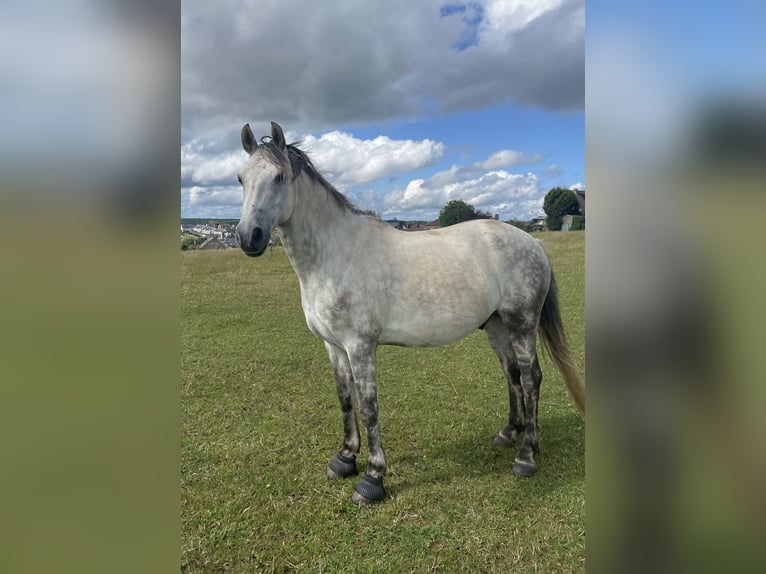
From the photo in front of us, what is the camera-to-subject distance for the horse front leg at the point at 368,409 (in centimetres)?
312

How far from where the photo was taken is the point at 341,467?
3.47 meters

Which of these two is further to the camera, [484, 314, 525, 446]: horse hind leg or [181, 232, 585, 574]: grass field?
[484, 314, 525, 446]: horse hind leg

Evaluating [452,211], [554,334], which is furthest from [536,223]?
[554,334]

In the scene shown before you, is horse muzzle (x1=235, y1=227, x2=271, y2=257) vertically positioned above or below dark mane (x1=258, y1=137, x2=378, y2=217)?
below

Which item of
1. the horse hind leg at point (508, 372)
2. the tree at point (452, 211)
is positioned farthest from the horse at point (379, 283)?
the tree at point (452, 211)

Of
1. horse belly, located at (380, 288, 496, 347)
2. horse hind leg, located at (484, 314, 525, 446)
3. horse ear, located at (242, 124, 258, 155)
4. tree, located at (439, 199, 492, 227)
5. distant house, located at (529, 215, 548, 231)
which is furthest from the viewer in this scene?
distant house, located at (529, 215, 548, 231)

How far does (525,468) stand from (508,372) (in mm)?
836

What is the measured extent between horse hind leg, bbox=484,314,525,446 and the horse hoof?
1.70 feet

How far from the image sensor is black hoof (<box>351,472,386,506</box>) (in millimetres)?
3109

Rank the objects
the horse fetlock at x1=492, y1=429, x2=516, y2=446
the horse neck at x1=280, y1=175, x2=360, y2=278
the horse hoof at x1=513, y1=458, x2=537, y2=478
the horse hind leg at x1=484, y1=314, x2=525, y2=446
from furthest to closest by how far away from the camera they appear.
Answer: the horse fetlock at x1=492, y1=429, x2=516, y2=446, the horse hind leg at x1=484, y1=314, x2=525, y2=446, the horse hoof at x1=513, y1=458, x2=537, y2=478, the horse neck at x1=280, y1=175, x2=360, y2=278

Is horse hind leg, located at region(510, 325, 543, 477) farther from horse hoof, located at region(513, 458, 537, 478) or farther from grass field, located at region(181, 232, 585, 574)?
grass field, located at region(181, 232, 585, 574)

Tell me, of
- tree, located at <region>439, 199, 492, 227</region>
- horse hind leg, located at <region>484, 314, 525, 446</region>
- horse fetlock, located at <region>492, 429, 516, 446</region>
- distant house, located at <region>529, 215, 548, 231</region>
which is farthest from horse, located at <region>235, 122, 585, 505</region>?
distant house, located at <region>529, 215, 548, 231</region>
